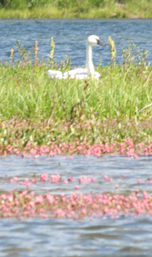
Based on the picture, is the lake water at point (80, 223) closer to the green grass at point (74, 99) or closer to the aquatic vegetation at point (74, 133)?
the aquatic vegetation at point (74, 133)

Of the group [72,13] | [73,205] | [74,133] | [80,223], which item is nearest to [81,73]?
[74,133]

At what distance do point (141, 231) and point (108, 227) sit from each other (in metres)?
0.28

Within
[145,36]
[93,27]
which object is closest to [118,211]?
[145,36]

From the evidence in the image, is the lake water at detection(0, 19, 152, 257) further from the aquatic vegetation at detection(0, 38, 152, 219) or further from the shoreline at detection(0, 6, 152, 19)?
the shoreline at detection(0, 6, 152, 19)

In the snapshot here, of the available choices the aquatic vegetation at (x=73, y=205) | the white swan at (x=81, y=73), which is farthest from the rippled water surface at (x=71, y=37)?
the aquatic vegetation at (x=73, y=205)

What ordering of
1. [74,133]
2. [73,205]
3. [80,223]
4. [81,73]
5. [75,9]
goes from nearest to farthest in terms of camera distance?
[80,223]
[73,205]
[74,133]
[81,73]
[75,9]

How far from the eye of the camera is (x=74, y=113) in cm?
1002

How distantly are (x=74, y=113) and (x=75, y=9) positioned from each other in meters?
53.9

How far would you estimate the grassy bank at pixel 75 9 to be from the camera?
60.4 meters

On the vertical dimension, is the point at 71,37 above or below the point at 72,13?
above

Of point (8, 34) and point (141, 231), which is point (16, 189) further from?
point (8, 34)

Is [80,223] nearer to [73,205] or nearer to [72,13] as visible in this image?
[73,205]

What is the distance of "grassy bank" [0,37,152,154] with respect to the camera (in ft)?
29.2

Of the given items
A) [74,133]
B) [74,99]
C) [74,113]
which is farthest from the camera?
[74,99]
